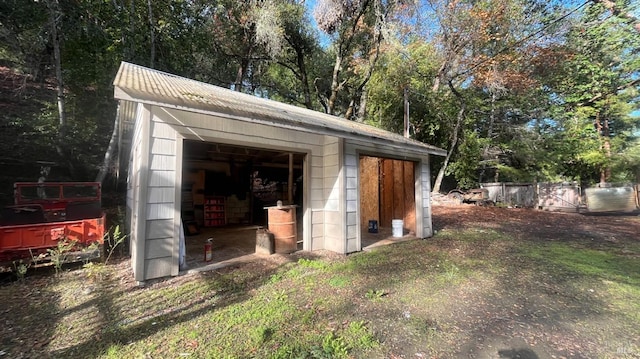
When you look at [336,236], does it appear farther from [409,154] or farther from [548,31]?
[548,31]

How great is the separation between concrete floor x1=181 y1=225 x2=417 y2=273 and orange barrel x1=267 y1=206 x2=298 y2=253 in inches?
16.6

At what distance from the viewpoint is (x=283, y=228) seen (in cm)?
538

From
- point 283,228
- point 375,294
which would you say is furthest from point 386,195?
point 375,294

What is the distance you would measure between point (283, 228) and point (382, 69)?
13.0 metres

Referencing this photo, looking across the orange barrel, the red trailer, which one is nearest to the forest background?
the red trailer

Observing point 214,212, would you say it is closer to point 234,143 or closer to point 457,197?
point 234,143

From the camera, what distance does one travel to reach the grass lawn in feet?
7.62

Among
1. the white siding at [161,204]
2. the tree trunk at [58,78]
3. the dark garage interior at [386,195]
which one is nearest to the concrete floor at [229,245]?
the dark garage interior at [386,195]

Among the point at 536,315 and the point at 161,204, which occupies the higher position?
the point at 161,204

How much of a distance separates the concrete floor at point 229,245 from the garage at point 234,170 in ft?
0.27

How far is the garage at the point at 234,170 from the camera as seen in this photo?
12.3 feet

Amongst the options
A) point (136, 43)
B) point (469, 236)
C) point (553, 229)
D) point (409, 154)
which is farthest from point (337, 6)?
point (553, 229)

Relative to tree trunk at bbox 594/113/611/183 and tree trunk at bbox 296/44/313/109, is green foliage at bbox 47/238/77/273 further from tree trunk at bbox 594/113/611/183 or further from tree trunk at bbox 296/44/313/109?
tree trunk at bbox 594/113/611/183

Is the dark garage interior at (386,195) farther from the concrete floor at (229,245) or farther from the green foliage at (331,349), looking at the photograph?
the green foliage at (331,349)
